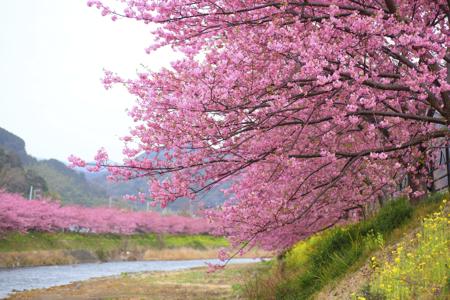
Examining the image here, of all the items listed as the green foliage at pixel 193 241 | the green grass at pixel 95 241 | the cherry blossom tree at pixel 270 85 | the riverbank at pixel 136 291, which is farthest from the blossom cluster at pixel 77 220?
the cherry blossom tree at pixel 270 85

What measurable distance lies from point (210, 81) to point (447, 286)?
3882mm

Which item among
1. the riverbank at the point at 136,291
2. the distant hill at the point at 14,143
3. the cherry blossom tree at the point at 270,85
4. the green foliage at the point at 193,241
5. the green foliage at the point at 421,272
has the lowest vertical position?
the green foliage at the point at 193,241

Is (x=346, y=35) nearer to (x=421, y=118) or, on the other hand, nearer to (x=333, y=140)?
(x=421, y=118)

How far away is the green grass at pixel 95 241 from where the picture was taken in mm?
50991

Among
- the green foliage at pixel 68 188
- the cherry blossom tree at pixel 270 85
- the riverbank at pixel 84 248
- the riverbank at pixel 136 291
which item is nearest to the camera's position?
the cherry blossom tree at pixel 270 85

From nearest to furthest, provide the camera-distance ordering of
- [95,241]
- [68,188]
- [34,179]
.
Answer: [95,241], [34,179], [68,188]

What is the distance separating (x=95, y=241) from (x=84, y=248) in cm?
793

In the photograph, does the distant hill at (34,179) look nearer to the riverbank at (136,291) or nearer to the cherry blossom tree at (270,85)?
the riverbank at (136,291)

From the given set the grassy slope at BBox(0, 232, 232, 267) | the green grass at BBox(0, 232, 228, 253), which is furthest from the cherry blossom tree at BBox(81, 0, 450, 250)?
the green grass at BBox(0, 232, 228, 253)

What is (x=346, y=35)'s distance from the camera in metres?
7.84

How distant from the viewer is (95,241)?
67.1 metres

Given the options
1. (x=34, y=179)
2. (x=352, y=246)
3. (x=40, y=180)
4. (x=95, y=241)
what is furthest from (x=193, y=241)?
(x=352, y=246)

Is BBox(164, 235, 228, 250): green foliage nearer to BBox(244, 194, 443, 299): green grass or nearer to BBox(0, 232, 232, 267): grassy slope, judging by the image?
BBox(0, 232, 232, 267): grassy slope

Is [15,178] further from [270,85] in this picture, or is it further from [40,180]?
[270,85]
